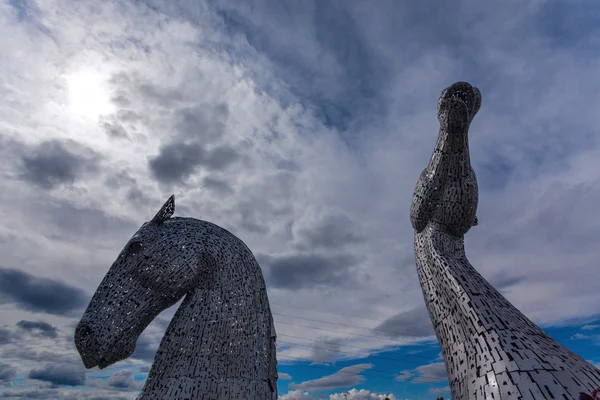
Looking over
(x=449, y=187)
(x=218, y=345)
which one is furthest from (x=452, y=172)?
(x=218, y=345)

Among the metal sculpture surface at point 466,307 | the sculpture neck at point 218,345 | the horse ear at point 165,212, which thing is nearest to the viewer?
the metal sculpture surface at point 466,307

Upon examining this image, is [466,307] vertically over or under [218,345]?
over

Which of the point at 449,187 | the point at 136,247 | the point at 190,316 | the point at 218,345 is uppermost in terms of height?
the point at 449,187

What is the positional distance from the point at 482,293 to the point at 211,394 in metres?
2.40

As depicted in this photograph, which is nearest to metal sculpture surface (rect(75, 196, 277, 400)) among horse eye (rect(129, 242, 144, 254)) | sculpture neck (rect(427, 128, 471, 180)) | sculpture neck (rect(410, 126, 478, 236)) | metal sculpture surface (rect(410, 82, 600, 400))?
horse eye (rect(129, 242, 144, 254))

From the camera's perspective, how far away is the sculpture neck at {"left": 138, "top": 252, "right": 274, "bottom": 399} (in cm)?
376

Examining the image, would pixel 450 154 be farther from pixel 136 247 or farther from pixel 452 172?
pixel 136 247

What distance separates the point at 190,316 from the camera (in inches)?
159

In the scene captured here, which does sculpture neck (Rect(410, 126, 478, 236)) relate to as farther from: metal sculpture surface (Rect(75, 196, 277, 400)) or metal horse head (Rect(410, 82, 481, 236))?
metal sculpture surface (Rect(75, 196, 277, 400))

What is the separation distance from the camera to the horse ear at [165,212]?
4.60 metres

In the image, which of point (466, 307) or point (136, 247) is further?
point (136, 247)

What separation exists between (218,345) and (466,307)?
Result: 2.15 meters

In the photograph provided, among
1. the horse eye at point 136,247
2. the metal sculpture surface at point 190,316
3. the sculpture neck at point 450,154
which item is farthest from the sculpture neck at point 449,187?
the horse eye at point 136,247

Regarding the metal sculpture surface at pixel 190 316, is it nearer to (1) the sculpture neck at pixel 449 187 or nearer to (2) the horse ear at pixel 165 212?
(2) the horse ear at pixel 165 212
